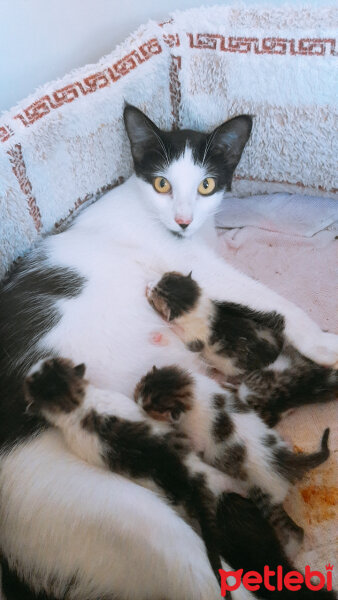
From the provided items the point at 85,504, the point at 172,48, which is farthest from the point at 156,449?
the point at 172,48

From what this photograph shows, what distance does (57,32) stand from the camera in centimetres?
167

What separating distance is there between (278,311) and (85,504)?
727 millimetres

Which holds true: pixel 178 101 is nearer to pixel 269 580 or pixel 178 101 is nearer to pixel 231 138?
pixel 231 138

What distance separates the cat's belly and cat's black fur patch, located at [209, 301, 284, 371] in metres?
0.10

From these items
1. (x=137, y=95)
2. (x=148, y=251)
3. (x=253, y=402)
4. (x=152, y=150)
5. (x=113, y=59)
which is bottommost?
(x=253, y=402)

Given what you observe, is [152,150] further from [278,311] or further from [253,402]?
[253,402]

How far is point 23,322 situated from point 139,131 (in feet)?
2.20

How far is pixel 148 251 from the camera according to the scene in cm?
150

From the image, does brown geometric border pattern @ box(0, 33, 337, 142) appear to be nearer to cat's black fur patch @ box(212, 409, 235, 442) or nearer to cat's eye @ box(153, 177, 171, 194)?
cat's eye @ box(153, 177, 171, 194)

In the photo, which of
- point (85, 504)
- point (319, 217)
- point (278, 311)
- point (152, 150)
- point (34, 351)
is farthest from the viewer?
point (319, 217)

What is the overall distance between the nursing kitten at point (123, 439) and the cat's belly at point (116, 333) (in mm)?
80

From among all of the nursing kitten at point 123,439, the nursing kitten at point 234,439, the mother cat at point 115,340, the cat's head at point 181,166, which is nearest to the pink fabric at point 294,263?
the mother cat at point 115,340

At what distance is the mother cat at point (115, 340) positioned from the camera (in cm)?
95

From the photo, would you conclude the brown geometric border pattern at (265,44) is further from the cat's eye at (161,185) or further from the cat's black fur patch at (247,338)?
the cat's black fur patch at (247,338)
